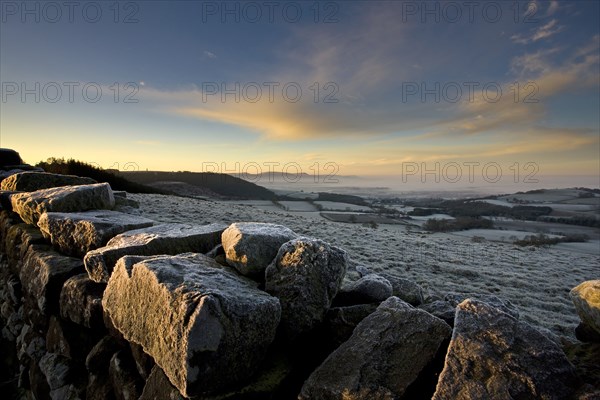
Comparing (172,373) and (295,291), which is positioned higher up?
(295,291)

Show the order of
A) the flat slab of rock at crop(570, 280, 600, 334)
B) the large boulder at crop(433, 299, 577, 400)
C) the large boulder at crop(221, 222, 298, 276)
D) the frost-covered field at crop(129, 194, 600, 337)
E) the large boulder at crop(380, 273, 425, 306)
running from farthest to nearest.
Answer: the frost-covered field at crop(129, 194, 600, 337), the large boulder at crop(380, 273, 425, 306), the large boulder at crop(221, 222, 298, 276), the flat slab of rock at crop(570, 280, 600, 334), the large boulder at crop(433, 299, 577, 400)

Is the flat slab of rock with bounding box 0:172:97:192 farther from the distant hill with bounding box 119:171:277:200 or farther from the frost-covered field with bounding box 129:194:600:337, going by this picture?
the distant hill with bounding box 119:171:277:200

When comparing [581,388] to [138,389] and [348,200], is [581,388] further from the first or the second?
[348,200]

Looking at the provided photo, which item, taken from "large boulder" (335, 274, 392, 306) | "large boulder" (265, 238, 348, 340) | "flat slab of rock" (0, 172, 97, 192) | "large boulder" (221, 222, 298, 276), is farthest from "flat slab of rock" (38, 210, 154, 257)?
"flat slab of rock" (0, 172, 97, 192)

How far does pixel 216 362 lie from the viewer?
6.11 feet

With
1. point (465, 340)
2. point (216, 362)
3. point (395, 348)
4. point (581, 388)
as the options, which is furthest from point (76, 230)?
point (581, 388)

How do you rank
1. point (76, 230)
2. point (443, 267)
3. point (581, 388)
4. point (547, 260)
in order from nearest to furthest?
1. point (581, 388)
2. point (76, 230)
3. point (443, 267)
4. point (547, 260)

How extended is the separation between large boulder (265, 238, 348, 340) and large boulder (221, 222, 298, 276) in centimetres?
16

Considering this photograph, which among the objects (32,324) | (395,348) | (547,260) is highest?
A: (395,348)

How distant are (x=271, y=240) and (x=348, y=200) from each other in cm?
3703

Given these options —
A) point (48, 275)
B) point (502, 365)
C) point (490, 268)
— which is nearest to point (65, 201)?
point (48, 275)

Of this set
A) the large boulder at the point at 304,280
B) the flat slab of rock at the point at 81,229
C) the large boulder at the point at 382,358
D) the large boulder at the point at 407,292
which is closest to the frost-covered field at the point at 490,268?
the large boulder at the point at 407,292

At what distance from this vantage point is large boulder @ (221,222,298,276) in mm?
2725

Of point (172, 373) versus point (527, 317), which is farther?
point (527, 317)
